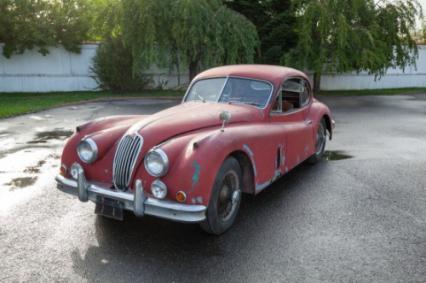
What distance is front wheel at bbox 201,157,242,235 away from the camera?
3.46 metres

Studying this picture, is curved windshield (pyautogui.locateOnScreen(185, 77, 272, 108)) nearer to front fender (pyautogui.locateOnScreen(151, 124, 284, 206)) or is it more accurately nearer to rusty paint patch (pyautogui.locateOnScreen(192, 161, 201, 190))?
front fender (pyautogui.locateOnScreen(151, 124, 284, 206))

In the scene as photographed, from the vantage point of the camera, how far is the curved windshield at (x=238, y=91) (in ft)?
15.6

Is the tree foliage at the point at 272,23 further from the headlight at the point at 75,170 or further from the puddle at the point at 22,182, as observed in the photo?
the headlight at the point at 75,170

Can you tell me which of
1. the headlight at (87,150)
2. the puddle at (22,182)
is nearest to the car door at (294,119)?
the headlight at (87,150)

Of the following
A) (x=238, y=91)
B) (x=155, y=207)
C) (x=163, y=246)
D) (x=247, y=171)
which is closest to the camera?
(x=155, y=207)

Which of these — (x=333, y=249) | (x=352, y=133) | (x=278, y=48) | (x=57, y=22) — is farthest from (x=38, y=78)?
(x=333, y=249)

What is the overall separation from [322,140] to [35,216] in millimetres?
4602

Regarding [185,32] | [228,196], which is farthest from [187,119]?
[185,32]

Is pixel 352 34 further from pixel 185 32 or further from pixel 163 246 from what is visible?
pixel 163 246

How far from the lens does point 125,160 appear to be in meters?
3.54

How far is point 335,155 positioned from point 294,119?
2.11 metres

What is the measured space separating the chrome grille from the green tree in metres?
13.6

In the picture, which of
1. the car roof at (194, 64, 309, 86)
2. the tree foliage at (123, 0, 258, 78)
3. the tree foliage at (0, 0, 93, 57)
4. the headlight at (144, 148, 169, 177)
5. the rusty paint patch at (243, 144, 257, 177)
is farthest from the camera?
the tree foliage at (0, 0, 93, 57)

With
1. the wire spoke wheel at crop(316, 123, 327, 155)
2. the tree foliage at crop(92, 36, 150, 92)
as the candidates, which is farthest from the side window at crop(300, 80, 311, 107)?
the tree foliage at crop(92, 36, 150, 92)
